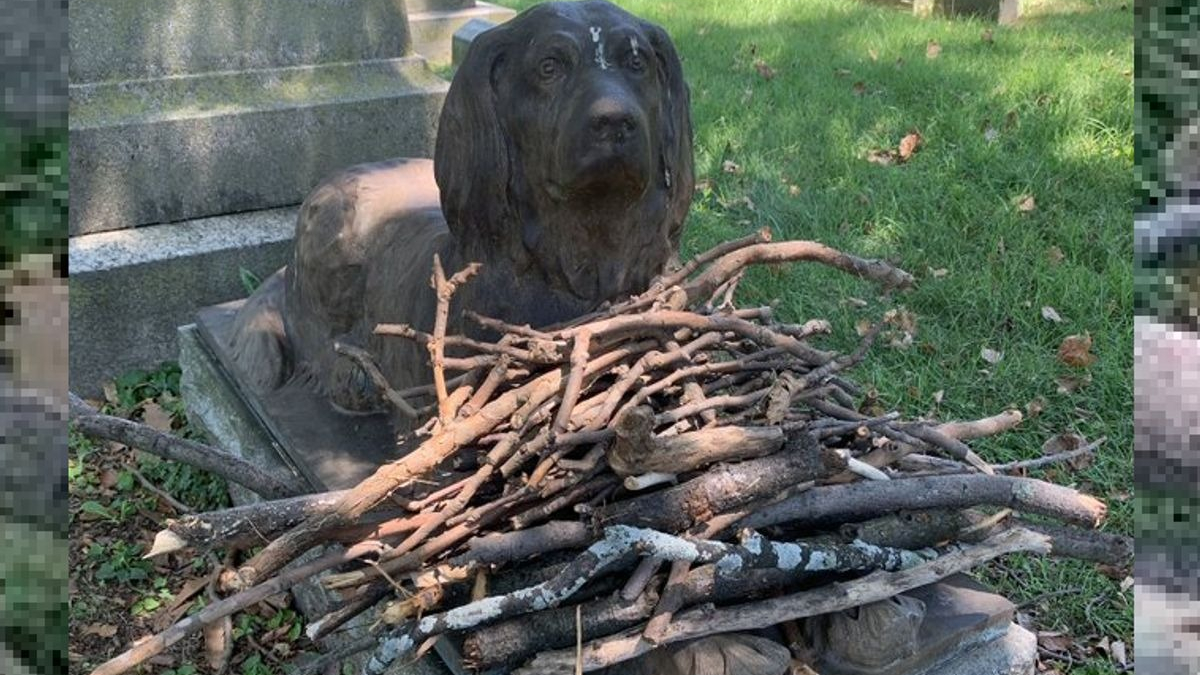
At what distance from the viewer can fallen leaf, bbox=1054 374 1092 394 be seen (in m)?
3.77

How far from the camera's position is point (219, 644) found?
265cm

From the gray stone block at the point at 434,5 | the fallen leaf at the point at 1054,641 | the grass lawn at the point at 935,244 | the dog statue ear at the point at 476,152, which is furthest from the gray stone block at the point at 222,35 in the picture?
the gray stone block at the point at 434,5

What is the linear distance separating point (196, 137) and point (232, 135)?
139 millimetres

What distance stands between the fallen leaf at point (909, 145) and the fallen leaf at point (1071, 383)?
79.9 inches

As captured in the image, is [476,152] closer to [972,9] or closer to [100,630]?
[100,630]

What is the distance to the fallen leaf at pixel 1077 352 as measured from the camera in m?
3.85

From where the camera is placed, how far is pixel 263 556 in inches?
75.8

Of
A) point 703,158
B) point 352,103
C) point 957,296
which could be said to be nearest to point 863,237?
point 957,296

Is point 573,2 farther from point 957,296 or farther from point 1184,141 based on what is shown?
point 957,296

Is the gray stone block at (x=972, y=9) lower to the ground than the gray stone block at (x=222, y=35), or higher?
higher

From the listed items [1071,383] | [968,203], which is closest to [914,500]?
[1071,383]

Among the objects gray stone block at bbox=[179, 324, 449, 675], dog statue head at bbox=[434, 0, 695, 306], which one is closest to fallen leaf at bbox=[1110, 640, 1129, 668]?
dog statue head at bbox=[434, 0, 695, 306]

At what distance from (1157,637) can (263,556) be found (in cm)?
145

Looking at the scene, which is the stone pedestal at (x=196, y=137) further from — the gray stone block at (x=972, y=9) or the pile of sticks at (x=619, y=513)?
the gray stone block at (x=972, y=9)
